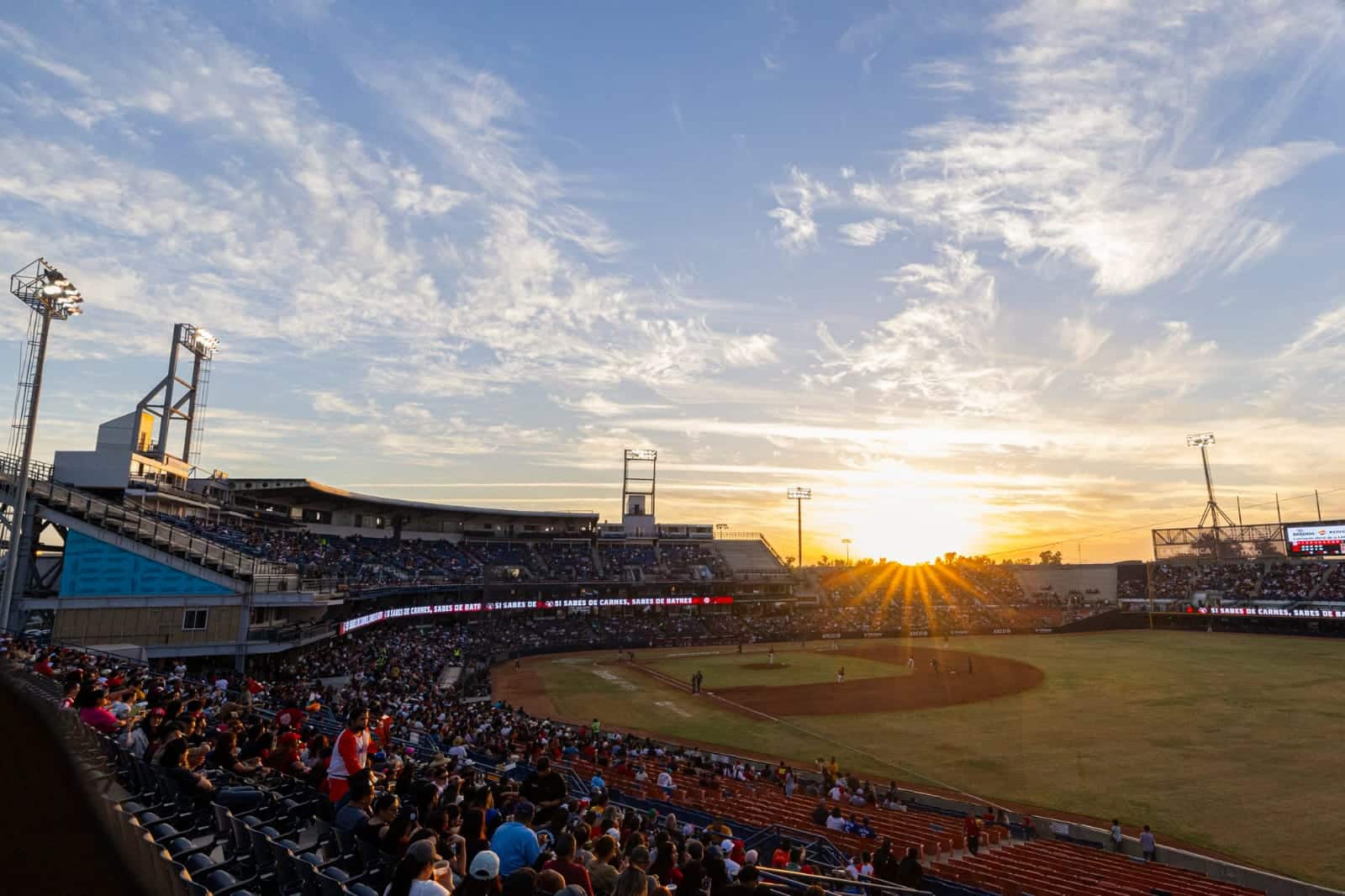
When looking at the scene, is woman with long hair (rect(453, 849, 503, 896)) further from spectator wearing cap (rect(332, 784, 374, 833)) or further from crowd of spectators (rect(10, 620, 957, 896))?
A: spectator wearing cap (rect(332, 784, 374, 833))

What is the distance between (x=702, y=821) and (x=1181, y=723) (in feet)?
102

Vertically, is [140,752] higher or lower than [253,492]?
lower

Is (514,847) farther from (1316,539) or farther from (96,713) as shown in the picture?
(1316,539)

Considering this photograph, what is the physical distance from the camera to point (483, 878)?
4.88 metres

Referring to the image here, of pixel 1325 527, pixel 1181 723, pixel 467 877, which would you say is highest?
pixel 1325 527

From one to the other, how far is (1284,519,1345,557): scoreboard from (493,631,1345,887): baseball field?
15241 mm

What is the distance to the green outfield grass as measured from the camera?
178 ft

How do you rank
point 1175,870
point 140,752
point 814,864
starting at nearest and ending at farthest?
point 140,752, point 814,864, point 1175,870

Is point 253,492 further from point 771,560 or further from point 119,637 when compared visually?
point 771,560

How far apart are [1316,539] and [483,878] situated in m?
100

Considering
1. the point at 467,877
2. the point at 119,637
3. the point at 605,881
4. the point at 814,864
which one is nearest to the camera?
the point at 467,877

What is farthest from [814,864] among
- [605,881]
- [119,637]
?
[119,637]

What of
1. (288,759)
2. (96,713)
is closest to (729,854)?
(288,759)

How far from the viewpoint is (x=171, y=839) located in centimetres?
757
